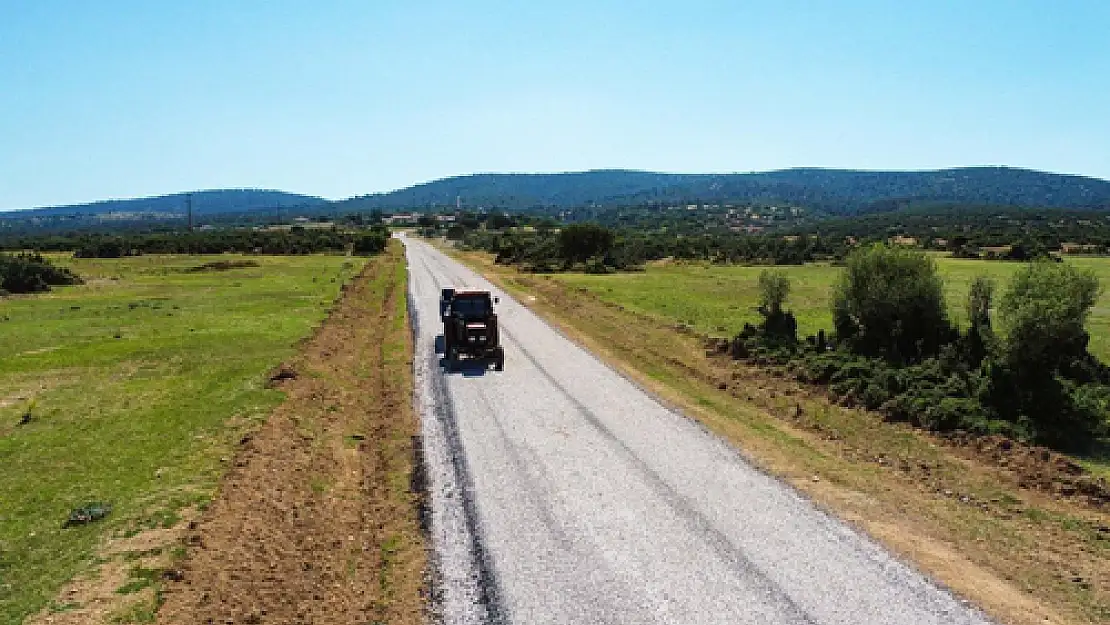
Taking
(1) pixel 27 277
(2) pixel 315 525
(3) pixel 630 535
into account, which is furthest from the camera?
(1) pixel 27 277

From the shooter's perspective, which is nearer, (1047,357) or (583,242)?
(1047,357)

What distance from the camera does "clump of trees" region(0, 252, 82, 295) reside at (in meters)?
57.2

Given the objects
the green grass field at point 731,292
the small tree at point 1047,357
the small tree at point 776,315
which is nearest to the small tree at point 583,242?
the green grass field at point 731,292

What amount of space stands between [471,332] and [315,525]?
1370 cm

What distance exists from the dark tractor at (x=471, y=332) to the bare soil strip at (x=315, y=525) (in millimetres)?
3335

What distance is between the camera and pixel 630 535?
1258 cm

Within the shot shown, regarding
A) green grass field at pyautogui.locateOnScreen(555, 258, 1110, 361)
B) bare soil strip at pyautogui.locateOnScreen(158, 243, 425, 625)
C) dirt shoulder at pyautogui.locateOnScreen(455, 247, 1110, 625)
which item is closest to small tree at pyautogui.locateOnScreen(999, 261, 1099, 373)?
dirt shoulder at pyautogui.locateOnScreen(455, 247, 1110, 625)

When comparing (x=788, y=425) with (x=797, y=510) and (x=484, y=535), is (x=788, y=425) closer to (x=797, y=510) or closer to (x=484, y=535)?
(x=797, y=510)

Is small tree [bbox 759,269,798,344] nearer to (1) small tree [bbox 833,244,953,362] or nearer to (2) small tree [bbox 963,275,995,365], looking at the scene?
(1) small tree [bbox 833,244,953,362]

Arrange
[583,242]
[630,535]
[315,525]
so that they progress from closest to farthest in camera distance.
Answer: [630,535]
[315,525]
[583,242]

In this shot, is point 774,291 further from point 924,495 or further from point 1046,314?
point 924,495

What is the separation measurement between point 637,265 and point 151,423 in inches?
2635

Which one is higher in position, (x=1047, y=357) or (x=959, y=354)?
(x=1047, y=357)

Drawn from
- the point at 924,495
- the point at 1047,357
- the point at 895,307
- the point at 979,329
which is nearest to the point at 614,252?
the point at 895,307
